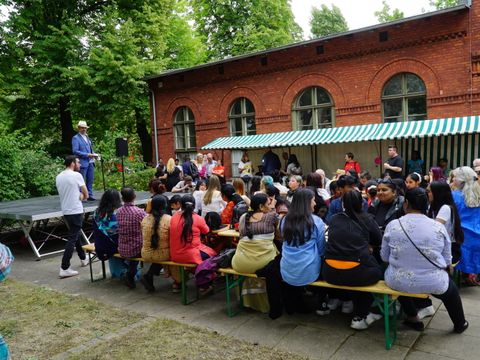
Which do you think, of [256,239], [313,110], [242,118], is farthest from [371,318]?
[242,118]

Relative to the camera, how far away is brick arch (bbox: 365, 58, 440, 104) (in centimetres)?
1267

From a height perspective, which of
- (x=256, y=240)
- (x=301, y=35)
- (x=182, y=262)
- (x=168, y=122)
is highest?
(x=301, y=35)

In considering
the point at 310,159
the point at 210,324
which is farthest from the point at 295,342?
the point at 310,159

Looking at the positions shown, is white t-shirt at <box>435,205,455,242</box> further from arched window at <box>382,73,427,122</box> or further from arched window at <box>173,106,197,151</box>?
arched window at <box>173,106,197,151</box>

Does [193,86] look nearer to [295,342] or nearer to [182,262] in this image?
[182,262]

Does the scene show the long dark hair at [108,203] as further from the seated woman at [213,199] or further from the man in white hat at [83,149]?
the man in white hat at [83,149]

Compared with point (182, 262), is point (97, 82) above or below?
above

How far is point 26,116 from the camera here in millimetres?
19250

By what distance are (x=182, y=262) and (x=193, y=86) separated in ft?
45.4

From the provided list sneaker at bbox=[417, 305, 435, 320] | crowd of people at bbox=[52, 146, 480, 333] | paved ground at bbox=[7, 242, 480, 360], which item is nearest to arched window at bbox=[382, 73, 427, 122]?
crowd of people at bbox=[52, 146, 480, 333]

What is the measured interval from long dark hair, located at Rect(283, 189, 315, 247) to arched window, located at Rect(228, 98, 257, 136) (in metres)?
12.5

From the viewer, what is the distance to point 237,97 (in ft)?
55.3

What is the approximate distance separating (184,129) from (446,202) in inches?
595

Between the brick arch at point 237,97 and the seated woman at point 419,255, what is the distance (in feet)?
41.4
